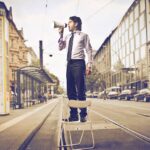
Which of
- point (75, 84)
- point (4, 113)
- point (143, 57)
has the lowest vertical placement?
point (4, 113)

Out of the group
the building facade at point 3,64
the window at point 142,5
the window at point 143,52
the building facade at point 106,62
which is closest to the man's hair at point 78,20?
the building facade at point 3,64

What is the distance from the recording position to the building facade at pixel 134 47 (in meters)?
57.8

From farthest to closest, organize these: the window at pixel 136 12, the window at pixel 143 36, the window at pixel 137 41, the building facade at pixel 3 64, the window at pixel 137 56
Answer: the window at pixel 136 12, the window at pixel 137 41, the window at pixel 137 56, the window at pixel 143 36, the building facade at pixel 3 64

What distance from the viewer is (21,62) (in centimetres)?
7919

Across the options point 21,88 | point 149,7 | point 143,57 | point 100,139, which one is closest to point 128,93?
point 143,57

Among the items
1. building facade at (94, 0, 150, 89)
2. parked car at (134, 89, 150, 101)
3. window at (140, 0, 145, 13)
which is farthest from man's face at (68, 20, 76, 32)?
window at (140, 0, 145, 13)

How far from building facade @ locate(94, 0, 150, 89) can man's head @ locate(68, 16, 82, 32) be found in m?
50.7

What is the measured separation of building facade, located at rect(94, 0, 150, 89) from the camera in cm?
5784

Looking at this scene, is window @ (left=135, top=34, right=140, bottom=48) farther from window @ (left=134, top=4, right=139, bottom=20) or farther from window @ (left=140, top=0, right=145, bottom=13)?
window @ (left=140, top=0, right=145, bottom=13)

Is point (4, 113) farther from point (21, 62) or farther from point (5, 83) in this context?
point (21, 62)

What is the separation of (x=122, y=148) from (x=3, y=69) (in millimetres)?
12911

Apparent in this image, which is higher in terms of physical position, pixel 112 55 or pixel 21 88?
pixel 112 55

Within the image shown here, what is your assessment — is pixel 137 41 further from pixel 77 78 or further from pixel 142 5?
pixel 77 78

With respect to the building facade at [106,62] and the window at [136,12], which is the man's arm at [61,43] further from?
the building facade at [106,62]
